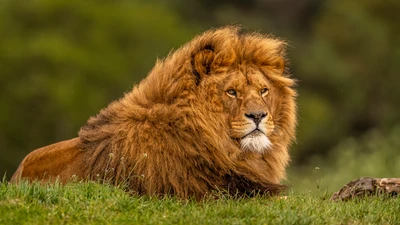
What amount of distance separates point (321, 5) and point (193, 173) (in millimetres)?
42959

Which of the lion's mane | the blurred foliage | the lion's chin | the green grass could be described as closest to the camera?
the green grass

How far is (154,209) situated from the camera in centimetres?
834

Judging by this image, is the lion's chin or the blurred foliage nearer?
the lion's chin

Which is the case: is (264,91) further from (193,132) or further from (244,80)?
(193,132)

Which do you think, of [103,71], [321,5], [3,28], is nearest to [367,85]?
→ [321,5]

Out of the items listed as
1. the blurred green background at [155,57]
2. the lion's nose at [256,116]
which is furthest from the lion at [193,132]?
the blurred green background at [155,57]

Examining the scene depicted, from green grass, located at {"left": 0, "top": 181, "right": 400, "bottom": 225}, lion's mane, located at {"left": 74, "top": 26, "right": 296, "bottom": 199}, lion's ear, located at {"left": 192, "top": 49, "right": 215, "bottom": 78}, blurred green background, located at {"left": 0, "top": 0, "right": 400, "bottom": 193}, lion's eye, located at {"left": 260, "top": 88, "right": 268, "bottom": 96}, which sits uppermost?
blurred green background, located at {"left": 0, "top": 0, "right": 400, "bottom": 193}

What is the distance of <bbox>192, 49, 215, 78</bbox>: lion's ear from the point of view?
9312 millimetres

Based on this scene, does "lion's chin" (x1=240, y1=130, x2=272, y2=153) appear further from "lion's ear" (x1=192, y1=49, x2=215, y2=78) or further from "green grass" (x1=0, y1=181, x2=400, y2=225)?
"lion's ear" (x1=192, y1=49, x2=215, y2=78)

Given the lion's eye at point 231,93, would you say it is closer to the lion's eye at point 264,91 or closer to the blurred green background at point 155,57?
the lion's eye at point 264,91

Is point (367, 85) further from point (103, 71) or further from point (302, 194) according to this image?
point (302, 194)

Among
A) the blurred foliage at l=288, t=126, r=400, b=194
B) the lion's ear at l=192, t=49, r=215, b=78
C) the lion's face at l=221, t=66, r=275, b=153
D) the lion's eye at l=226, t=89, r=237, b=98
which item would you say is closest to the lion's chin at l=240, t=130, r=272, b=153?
the lion's face at l=221, t=66, r=275, b=153

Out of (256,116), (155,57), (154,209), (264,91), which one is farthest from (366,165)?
(155,57)

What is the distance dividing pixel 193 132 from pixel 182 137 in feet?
0.33
